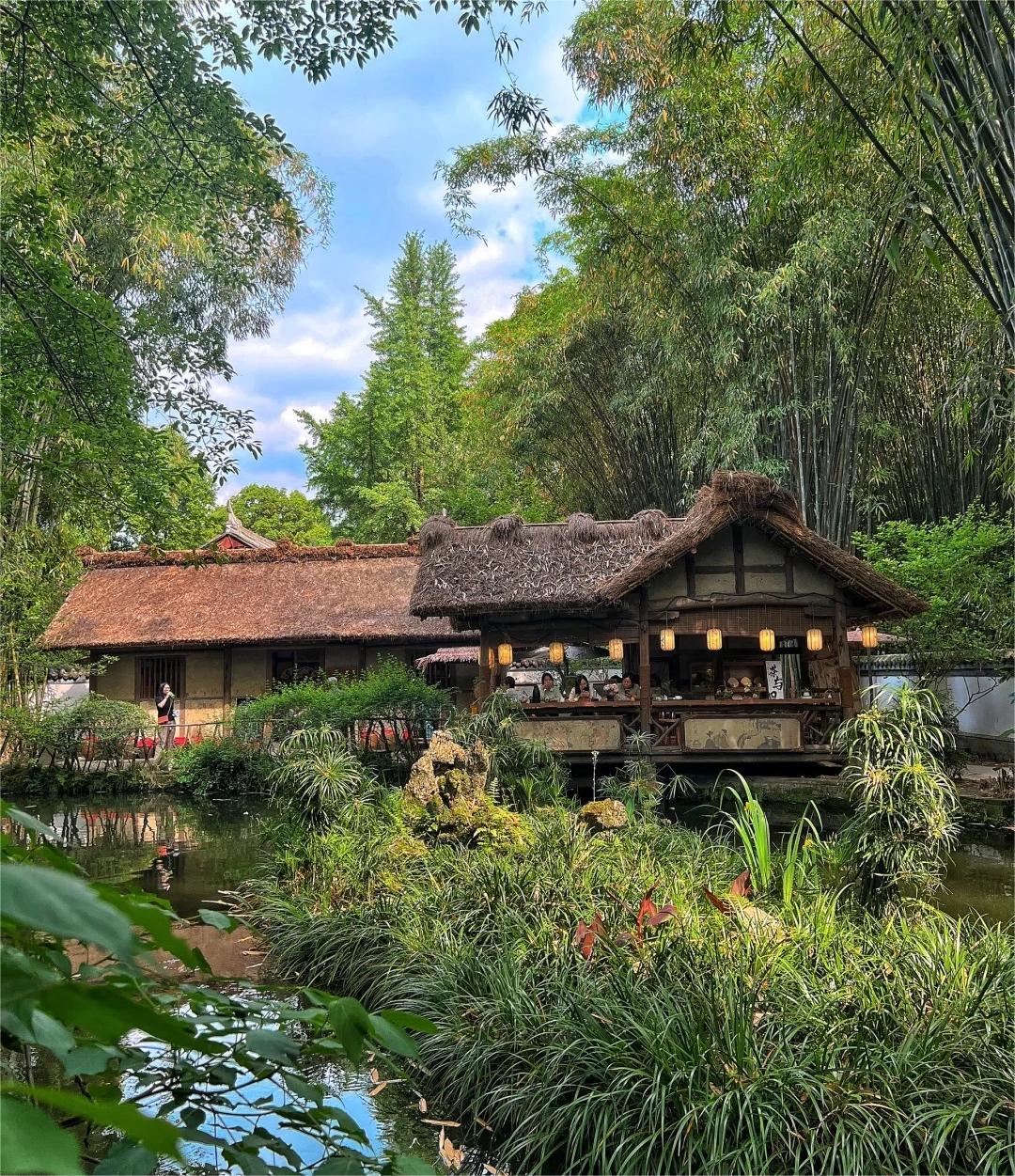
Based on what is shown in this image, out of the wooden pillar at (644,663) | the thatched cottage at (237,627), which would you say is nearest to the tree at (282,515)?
the thatched cottage at (237,627)

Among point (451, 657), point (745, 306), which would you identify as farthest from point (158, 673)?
point (745, 306)

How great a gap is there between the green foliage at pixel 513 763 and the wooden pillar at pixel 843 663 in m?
3.34

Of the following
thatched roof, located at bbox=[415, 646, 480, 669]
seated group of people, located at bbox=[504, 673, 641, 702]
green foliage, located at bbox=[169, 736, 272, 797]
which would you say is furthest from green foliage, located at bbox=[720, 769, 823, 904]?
thatched roof, located at bbox=[415, 646, 480, 669]

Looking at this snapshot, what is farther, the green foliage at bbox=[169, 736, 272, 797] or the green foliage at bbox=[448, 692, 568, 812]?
the green foliage at bbox=[169, 736, 272, 797]

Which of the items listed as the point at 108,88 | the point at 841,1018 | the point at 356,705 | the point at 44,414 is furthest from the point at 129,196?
the point at 356,705

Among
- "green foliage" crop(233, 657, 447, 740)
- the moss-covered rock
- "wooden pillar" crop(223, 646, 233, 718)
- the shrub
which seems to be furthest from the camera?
"wooden pillar" crop(223, 646, 233, 718)

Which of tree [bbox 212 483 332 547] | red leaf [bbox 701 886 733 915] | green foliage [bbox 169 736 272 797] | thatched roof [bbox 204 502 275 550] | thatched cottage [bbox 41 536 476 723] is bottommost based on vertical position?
green foliage [bbox 169 736 272 797]

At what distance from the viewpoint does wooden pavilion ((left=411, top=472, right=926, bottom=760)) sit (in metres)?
8.24

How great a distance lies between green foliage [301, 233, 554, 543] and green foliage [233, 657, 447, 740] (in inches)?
298

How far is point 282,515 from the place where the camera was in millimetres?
26047

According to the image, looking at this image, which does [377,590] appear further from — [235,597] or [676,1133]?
[676,1133]

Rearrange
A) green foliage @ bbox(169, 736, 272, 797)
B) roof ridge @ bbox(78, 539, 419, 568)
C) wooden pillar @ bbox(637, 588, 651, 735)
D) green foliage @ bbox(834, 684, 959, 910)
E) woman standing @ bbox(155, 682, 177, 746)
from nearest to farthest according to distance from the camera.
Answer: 1. green foliage @ bbox(834, 684, 959, 910)
2. wooden pillar @ bbox(637, 588, 651, 735)
3. green foliage @ bbox(169, 736, 272, 797)
4. woman standing @ bbox(155, 682, 177, 746)
5. roof ridge @ bbox(78, 539, 419, 568)

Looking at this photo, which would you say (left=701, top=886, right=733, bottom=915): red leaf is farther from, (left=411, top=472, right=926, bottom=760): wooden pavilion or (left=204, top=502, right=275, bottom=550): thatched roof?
(left=204, top=502, right=275, bottom=550): thatched roof

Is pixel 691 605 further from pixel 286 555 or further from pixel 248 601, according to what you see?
pixel 286 555
